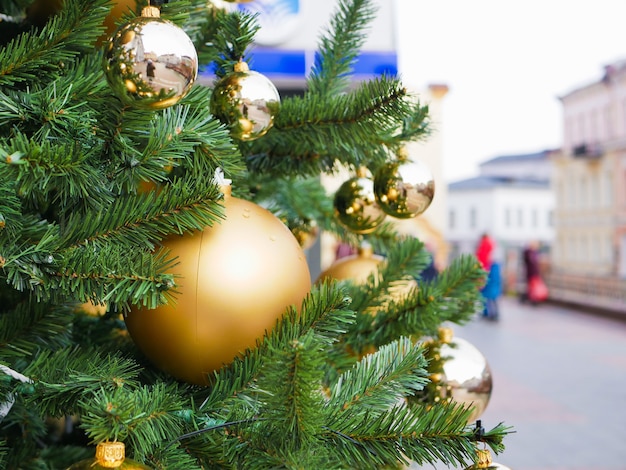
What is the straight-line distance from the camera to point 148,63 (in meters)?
0.61

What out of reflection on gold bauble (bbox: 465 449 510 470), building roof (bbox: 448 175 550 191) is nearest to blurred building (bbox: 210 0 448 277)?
reflection on gold bauble (bbox: 465 449 510 470)

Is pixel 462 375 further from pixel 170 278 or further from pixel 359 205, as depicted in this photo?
pixel 170 278

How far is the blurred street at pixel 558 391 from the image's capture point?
445 cm

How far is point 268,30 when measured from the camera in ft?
14.0

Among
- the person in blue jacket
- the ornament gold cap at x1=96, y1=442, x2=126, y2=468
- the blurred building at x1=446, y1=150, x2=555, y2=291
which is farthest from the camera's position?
the blurred building at x1=446, y1=150, x2=555, y2=291

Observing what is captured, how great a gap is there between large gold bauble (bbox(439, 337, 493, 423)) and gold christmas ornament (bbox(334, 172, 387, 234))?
250 mm

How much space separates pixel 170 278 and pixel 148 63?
20cm

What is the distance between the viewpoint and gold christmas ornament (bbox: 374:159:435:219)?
41.6 inches

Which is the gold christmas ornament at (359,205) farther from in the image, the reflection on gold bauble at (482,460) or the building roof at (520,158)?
the building roof at (520,158)

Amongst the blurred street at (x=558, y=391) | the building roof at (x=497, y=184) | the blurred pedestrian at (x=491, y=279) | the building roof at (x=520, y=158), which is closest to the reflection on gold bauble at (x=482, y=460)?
the blurred street at (x=558, y=391)

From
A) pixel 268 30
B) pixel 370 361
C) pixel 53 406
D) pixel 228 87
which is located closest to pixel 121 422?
pixel 53 406

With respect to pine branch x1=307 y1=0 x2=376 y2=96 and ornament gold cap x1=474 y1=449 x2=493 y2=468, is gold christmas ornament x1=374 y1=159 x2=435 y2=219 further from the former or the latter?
ornament gold cap x1=474 y1=449 x2=493 y2=468

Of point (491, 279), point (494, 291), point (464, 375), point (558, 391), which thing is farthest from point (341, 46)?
point (494, 291)

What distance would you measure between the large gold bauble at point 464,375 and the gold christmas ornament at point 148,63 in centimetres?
65
